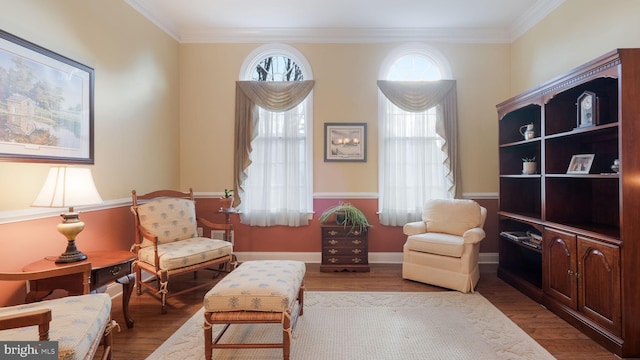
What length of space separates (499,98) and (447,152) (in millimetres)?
1125

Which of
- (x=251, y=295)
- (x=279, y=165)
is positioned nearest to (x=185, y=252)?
(x=251, y=295)

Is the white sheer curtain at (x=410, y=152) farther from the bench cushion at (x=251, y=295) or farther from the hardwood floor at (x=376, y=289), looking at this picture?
the bench cushion at (x=251, y=295)

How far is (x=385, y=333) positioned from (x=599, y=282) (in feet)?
5.64

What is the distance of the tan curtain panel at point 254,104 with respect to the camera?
4039 mm

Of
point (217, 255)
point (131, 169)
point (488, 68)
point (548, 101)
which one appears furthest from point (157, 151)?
point (488, 68)

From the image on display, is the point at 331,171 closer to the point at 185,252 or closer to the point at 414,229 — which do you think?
the point at 414,229

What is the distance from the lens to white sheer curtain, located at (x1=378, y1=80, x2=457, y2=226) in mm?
4023

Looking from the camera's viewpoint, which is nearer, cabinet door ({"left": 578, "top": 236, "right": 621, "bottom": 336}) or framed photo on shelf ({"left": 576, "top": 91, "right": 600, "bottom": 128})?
cabinet door ({"left": 578, "top": 236, "right": 621, "bottom": 336})

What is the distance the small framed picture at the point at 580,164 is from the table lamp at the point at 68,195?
4130 millimetres

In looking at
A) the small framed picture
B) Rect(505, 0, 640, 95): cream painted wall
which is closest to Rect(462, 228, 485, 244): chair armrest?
the small framed picture

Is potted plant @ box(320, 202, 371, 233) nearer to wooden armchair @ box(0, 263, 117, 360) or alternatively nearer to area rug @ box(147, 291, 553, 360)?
area rug @ box(147, 291, 553, 360)

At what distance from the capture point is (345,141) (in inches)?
162

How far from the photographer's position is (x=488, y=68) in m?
4.10

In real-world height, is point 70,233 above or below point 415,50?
below
